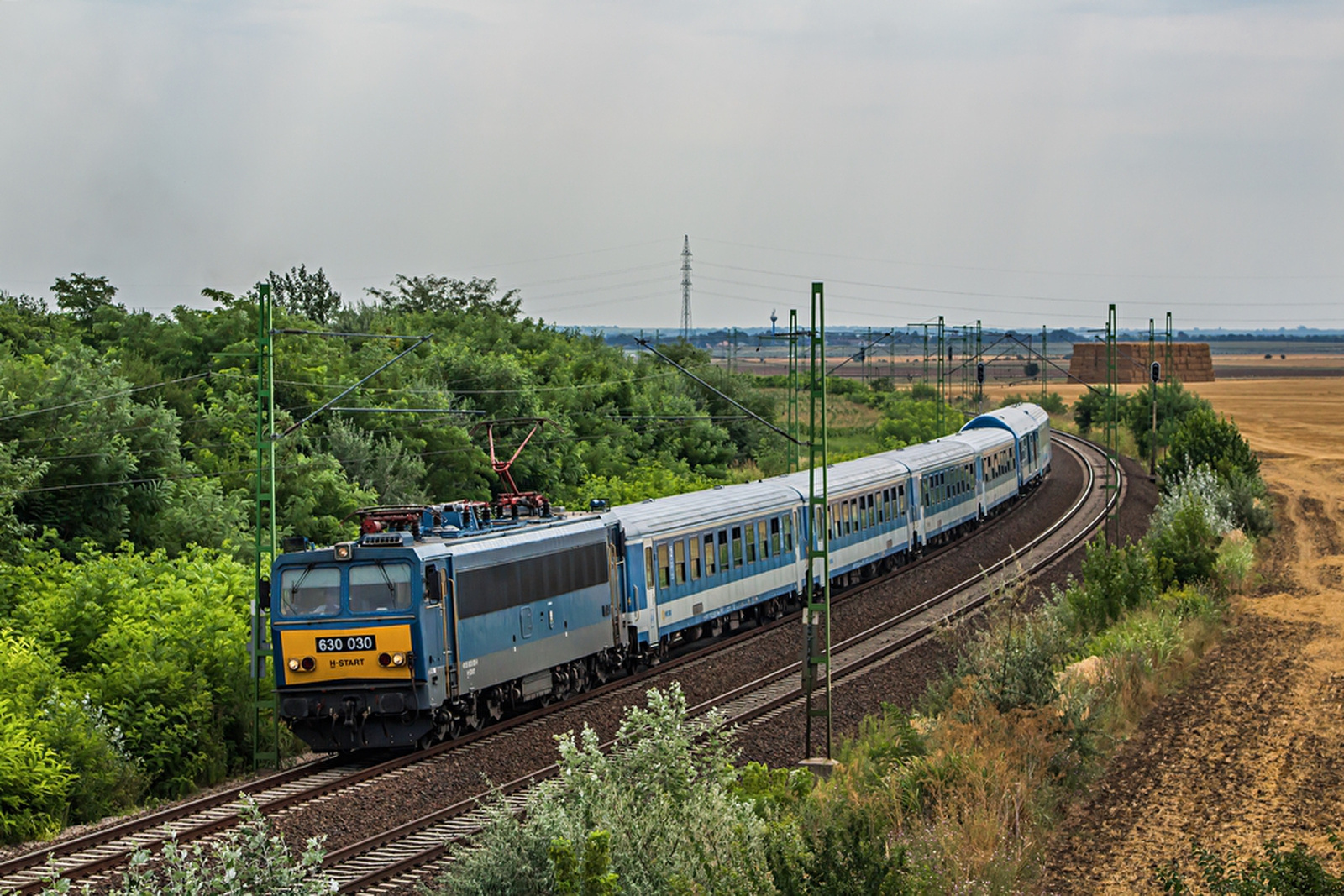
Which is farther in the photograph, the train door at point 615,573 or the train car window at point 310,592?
the train door at point 615,573

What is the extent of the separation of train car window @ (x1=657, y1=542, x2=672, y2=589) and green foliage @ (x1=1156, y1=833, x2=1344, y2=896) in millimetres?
13499

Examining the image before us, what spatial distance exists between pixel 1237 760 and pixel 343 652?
10978 millimetres

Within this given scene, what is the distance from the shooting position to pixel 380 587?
1912 cm

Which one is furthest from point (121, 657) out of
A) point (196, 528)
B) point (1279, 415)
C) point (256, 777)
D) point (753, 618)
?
point (1279, 415)

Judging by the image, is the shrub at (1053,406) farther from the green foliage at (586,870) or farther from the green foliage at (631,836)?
the green foliage at (586,870)

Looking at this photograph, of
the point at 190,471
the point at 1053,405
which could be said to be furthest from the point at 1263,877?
the point at 1053,405

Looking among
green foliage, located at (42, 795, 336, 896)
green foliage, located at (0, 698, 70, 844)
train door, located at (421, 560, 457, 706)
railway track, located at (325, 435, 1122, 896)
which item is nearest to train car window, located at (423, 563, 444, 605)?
train door, located at (421, 560, 457, 706)

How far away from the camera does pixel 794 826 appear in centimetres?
1166

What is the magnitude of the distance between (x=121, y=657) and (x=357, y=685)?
12.6 ft

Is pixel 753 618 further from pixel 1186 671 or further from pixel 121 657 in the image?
pixel 121 657

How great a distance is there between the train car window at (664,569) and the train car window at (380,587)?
7.69 m

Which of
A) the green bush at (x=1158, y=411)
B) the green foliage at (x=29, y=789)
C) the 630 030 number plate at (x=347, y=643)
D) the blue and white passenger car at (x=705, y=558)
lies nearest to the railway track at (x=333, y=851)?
the green foliage at (x=29, y=789)

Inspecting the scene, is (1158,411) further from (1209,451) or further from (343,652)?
(343,652)

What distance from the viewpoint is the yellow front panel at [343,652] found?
62.4 ft
